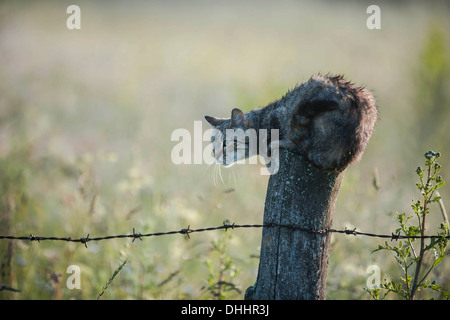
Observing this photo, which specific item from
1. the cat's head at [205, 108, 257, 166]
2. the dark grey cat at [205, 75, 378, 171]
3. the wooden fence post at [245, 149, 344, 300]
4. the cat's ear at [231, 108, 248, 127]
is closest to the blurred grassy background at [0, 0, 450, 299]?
the cat's head at [205, 108, 257, 166]

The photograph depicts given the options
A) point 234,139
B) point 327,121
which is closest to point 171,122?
point 234,139

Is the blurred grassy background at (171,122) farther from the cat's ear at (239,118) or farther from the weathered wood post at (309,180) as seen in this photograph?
the weathered wood post at (309,180)

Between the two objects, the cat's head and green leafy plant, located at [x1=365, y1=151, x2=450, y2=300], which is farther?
the cat's head

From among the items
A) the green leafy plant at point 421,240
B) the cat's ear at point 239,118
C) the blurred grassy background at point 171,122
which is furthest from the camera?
the blurred grassy background at point 171,122

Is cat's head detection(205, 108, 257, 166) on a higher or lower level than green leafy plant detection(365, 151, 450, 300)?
higher

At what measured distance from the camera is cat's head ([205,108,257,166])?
8.73 ft

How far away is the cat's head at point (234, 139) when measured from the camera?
2662mm

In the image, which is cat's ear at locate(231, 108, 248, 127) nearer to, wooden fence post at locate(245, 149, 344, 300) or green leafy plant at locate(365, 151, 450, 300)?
wooden fence post at locate(245, 149, 344, 300)

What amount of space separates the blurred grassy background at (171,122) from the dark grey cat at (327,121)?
3.54 ft

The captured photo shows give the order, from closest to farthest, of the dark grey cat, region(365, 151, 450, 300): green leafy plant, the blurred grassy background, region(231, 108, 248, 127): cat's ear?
the dark grey cat → region(365, 151, 450, 300): green leafy plant → region(231, 108, 248, 127): cat's ear → the blurred grassy background

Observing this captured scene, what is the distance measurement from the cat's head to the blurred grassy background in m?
0.55

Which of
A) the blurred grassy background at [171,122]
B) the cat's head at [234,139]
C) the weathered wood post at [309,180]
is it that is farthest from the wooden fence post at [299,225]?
the blurred grassy background at [171,122]
